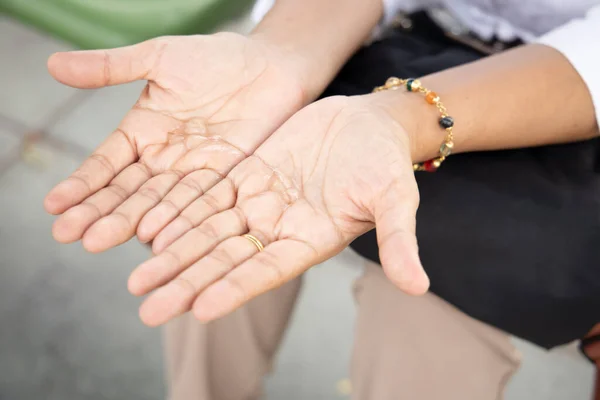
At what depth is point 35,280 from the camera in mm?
1168

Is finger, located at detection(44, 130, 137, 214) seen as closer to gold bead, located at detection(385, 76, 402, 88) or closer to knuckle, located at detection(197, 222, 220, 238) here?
knuckle, located at detection(197, 222, 220, 238)

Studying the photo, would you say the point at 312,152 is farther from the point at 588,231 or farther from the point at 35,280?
the point at 35,280

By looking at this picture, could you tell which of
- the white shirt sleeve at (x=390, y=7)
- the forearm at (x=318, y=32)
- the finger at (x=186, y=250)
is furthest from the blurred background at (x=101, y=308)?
the finger at (x=186, y=250)

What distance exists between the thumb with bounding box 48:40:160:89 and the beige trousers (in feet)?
1.04

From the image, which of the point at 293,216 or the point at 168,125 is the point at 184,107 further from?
the point at 293,216

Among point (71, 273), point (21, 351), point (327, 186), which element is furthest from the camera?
point (71, 273)

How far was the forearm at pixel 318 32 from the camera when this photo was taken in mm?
720

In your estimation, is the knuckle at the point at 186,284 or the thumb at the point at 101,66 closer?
the knuckle at the point at 186,284

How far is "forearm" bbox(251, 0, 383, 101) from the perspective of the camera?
720 millimetres

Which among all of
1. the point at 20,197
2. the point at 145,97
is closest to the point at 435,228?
the point at 145,97

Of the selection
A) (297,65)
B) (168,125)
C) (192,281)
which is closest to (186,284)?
(192,281)

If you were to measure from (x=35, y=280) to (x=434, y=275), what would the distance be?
86 centimetres

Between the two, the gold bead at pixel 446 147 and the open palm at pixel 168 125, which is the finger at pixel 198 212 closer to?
the open palm at pixel 168 125

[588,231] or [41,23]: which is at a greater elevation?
[41,23]
